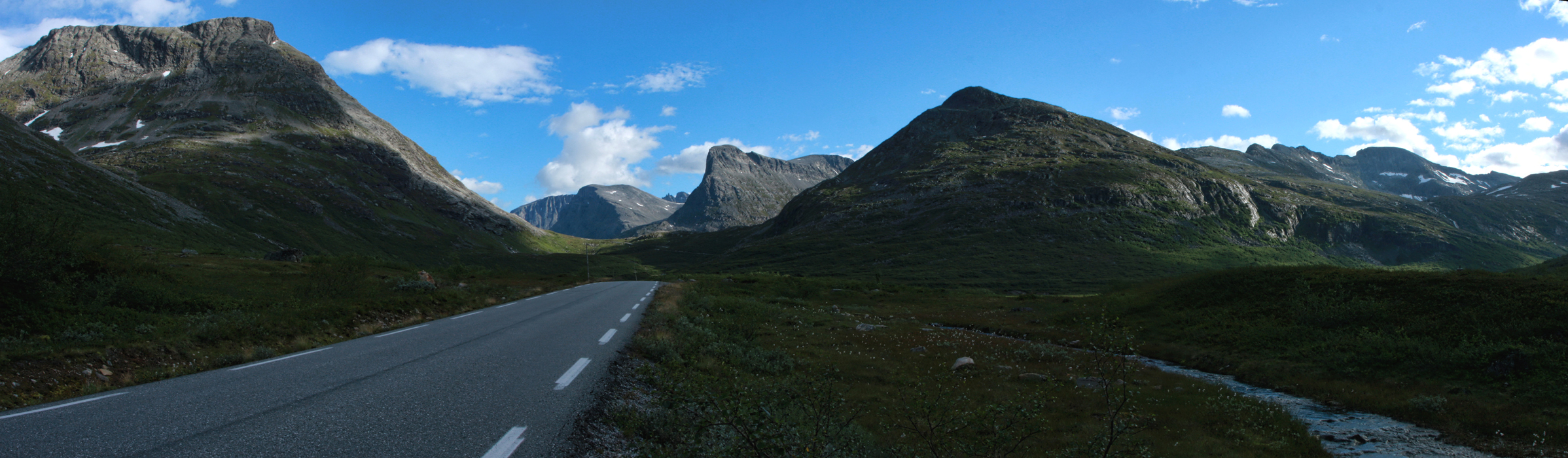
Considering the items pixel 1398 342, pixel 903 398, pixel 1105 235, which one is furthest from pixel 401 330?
pixel 1105 235

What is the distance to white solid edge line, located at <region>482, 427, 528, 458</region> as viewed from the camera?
5.80 meters

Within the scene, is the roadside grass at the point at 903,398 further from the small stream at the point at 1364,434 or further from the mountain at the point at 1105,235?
the mountain at the point at 1105,235

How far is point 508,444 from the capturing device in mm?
6141

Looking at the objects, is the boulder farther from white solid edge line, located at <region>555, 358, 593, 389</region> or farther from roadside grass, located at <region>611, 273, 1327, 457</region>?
white solid edge line, located at <region>555, 358, 593, 389</region>

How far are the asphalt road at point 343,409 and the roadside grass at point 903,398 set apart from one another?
152cm

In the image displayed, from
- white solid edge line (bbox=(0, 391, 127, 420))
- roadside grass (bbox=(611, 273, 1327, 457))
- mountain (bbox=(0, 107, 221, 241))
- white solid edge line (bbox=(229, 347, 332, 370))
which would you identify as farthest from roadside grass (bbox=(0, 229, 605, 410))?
mountain (bbox=(0, 107, 221, 241))

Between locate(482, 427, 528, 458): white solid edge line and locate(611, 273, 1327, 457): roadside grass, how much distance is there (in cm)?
126

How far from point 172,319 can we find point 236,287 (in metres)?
15.5

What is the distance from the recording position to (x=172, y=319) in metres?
17.8

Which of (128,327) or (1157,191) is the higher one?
(1157,191)

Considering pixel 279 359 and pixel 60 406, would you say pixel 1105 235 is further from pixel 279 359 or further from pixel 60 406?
pixel 60 406

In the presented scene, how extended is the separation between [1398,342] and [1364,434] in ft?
30.9

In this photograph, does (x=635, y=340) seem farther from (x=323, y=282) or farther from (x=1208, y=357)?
(x=1208, y=357)

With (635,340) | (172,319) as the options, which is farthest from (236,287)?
(635,340)
